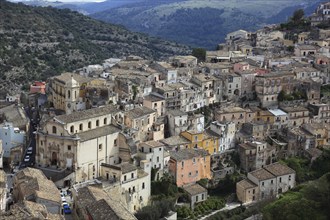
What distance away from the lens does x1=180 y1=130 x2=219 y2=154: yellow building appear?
53.6m

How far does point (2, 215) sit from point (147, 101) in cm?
2727

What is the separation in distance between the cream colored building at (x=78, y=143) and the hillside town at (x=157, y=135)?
9cm

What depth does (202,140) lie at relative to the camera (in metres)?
54.2

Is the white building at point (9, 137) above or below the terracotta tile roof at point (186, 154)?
above

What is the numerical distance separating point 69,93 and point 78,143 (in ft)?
30.6

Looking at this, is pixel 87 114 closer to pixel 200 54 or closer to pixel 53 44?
pixel 200 54

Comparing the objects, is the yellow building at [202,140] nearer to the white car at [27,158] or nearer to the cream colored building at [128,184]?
the cream colored building at [128,184]

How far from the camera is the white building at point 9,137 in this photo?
48812 mm

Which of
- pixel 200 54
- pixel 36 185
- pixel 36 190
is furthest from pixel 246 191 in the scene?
pixel 200 54

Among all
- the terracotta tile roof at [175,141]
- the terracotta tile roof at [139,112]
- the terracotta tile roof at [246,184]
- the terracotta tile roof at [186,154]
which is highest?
the terracotta tile roof at [139,112]

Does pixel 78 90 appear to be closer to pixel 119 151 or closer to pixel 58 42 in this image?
pixel 119 151

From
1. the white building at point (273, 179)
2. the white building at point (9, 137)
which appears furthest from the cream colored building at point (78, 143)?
the white building at point (273, 179)

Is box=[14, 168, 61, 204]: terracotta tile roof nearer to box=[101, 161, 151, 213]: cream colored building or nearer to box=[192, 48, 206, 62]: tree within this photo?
box=[101, 161, 151, 213]: cream colored building

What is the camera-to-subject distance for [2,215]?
101 ft
